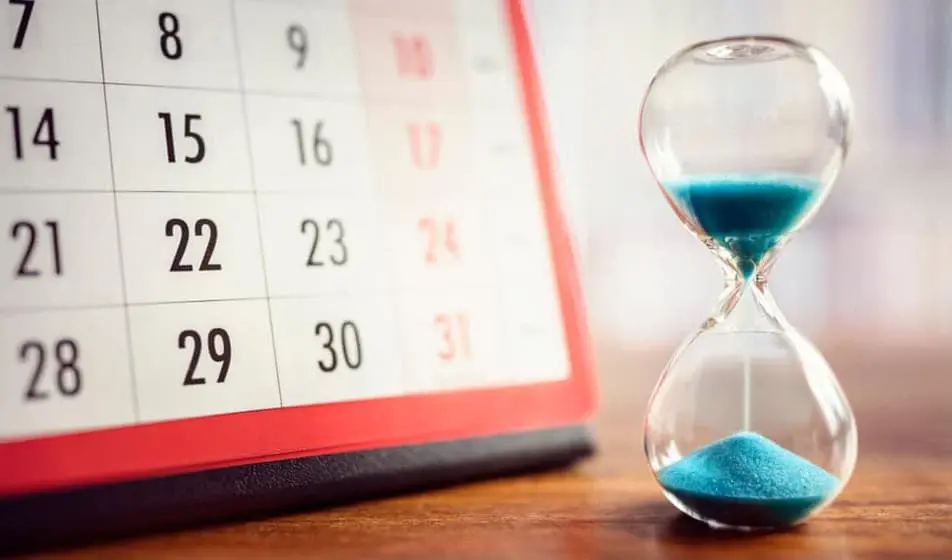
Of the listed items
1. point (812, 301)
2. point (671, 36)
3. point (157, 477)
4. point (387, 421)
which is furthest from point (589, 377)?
point (812, 301)

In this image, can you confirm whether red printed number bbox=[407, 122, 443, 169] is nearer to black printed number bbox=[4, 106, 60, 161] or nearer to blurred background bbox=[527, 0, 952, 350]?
black printed number bbox=[4, 106, 60, 161]

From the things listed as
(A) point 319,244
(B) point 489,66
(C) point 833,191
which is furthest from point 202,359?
(C) point 833,191

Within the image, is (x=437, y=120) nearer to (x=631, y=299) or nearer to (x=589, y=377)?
(x=589, y=377)

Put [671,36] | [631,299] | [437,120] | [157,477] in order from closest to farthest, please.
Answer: [157,477], [437,120], [671,36], [631,299]

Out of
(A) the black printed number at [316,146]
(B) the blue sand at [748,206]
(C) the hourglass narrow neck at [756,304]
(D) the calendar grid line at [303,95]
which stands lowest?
(C) the hourglass narrow neck at [756,304]

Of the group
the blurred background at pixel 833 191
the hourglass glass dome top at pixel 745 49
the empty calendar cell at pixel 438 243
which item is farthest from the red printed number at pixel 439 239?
the blurred background at pixel 833 191

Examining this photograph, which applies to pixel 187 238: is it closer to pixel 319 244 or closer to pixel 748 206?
pixel 319 244

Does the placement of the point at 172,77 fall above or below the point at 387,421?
above

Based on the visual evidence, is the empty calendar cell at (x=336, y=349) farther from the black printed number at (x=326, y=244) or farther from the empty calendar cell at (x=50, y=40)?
the empty calendar cell at (x=50, y=40)
